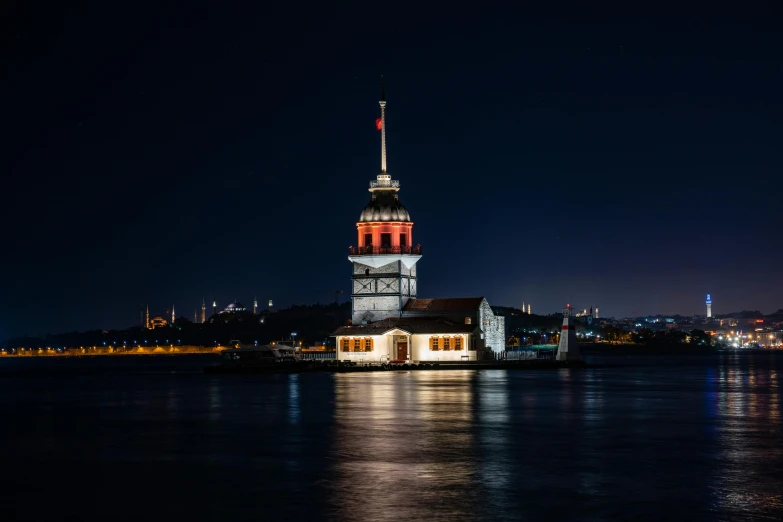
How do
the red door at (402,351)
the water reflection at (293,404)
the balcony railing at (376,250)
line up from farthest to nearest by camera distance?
the balcony railing at (376,250)
the red door at (402,351)
the water reflection at (293,404)

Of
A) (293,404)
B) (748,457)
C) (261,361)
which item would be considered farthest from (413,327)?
(748,457)

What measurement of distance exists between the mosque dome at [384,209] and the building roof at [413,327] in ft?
28.9

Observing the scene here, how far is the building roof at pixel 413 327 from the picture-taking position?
3302 inches

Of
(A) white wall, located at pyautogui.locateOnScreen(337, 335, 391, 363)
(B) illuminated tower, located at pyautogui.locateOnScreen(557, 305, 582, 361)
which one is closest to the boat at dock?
(A) white wall, located at pyautogui.locateOnScreen(337, 335, 391, 363)

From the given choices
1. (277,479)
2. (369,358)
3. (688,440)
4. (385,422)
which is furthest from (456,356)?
(277,479)

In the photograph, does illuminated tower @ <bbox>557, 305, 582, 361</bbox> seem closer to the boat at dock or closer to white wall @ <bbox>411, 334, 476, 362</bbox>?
white wall @ <bbox>411, 334, 476, 362</bbox>

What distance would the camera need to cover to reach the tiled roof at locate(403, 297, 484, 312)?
8589 cm

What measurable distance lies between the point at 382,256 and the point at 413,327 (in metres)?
6.98

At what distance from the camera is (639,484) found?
21641 millimetres

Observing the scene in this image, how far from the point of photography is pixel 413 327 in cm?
8431

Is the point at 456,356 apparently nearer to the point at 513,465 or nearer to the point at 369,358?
the point at 369,358

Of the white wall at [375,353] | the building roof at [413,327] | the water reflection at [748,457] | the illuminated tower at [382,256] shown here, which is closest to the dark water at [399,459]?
the water reflection at [748,457]

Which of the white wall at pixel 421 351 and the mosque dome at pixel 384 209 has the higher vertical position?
the mosque dome at pixel 384 209

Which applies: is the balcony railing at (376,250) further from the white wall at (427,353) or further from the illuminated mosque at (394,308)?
the white wall at (427,353)
